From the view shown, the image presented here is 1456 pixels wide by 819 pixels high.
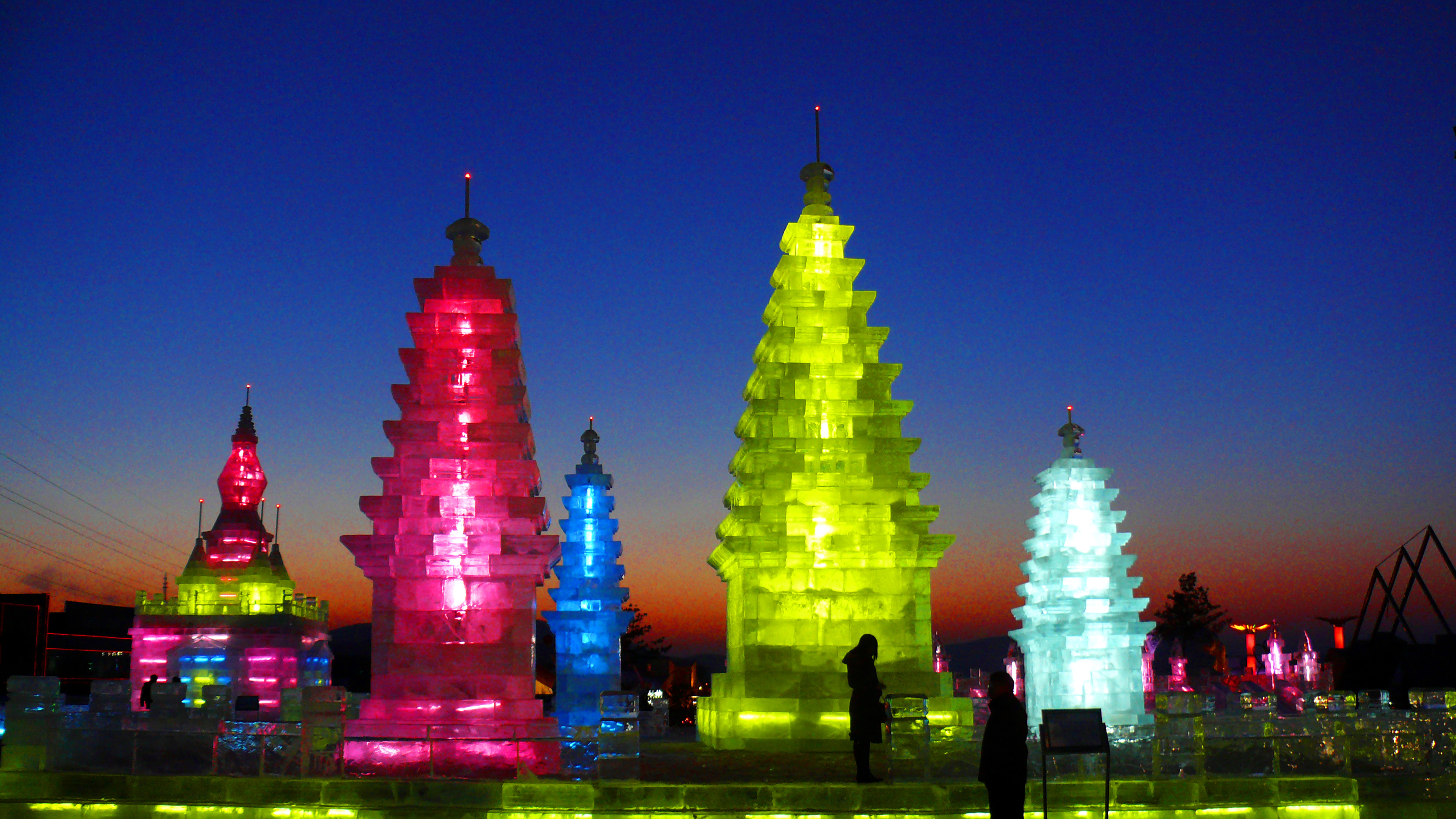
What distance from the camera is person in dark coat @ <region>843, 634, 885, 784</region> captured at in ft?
52.1

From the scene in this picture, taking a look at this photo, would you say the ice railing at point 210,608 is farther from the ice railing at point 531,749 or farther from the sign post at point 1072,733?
the sign post at point 1072,733

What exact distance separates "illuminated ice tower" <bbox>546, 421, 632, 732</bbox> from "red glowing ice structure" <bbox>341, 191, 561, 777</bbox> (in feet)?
47.9

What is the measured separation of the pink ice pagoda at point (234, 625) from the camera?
45312 millimetres

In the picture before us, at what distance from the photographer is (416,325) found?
69.5ft

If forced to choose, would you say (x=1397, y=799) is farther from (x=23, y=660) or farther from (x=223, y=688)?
(x=23, y=660)

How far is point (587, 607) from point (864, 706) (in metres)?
20.6

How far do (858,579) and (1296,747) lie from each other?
917 cm

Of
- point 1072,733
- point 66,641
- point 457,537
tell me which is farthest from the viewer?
point 66,641

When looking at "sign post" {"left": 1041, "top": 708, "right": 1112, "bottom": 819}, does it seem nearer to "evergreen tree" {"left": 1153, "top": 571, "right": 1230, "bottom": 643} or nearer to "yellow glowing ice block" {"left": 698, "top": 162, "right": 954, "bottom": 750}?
"yellow glowing ice block" {"left": 698, "top": 162, "right": 954, "bottom": 750}

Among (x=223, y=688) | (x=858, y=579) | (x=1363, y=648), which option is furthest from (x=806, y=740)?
(x=1363, y=648)

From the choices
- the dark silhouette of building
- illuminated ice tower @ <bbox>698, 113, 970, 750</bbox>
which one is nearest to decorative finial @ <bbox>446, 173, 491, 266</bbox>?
illuminated ice tower @ <bbox>698, 113, 970, 750</bbox>

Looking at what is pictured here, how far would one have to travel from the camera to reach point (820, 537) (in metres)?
23.9

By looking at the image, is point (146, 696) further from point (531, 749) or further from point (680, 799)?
point (680, 799)

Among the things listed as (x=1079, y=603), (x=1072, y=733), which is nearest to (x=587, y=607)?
(x=1079, y=603)
